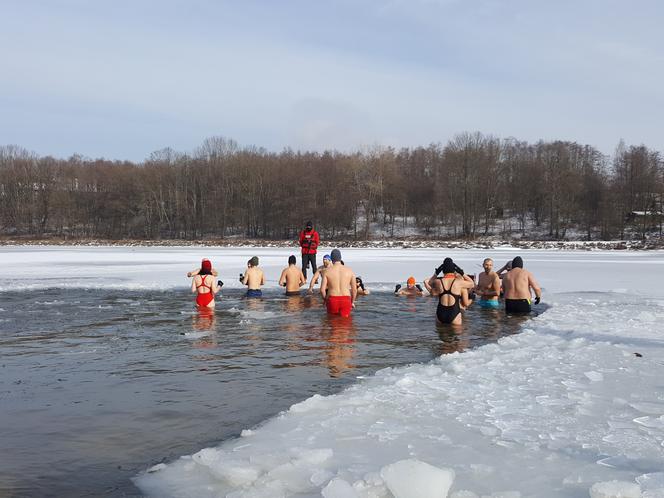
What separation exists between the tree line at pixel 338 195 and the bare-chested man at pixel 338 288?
5098 cm

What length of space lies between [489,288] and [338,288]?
13.0 feet

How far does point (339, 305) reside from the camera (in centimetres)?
1097

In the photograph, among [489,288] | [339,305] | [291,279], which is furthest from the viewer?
[291,279]

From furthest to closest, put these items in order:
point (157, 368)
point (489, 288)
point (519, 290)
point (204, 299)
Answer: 1. point (489, 288)
2. point (204, 299)
3. point (519, 290)
4. point (157, 368)

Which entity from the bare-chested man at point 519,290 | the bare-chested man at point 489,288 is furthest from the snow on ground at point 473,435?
the bare-chested man at point 489,288

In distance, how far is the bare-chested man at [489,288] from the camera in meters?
12.8

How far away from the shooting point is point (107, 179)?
3012 inches

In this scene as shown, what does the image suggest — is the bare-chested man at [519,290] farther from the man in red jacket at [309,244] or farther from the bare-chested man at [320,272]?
the man in red jacket at [309,244]

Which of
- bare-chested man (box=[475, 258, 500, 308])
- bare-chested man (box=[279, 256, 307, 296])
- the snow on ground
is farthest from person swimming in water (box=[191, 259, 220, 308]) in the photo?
bare-chested man (box=[475, 258, 500, 308])

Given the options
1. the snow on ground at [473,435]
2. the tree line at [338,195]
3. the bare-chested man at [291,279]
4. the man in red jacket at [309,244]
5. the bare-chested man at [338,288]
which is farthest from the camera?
the tree line at [338,195]

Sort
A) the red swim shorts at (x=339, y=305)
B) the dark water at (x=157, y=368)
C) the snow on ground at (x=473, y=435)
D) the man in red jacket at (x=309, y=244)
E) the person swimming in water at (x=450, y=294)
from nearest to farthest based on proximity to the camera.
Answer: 1. the snow on ground at (x=473, y=435)
2. the dark water at (x=157, y=368)
3. the person swimming in water at (x=450, y=294)
4. the red swim shorts at (x=339, y=305)
5. the man in red jacket at (x=309, y=244)

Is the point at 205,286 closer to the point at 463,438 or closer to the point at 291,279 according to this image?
the point at 291,279

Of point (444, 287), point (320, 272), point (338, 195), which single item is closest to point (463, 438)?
point (444, 287)

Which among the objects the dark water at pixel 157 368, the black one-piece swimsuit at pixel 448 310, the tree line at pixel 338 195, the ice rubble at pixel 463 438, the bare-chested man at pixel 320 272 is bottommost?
the dark water at pixel 157 368
